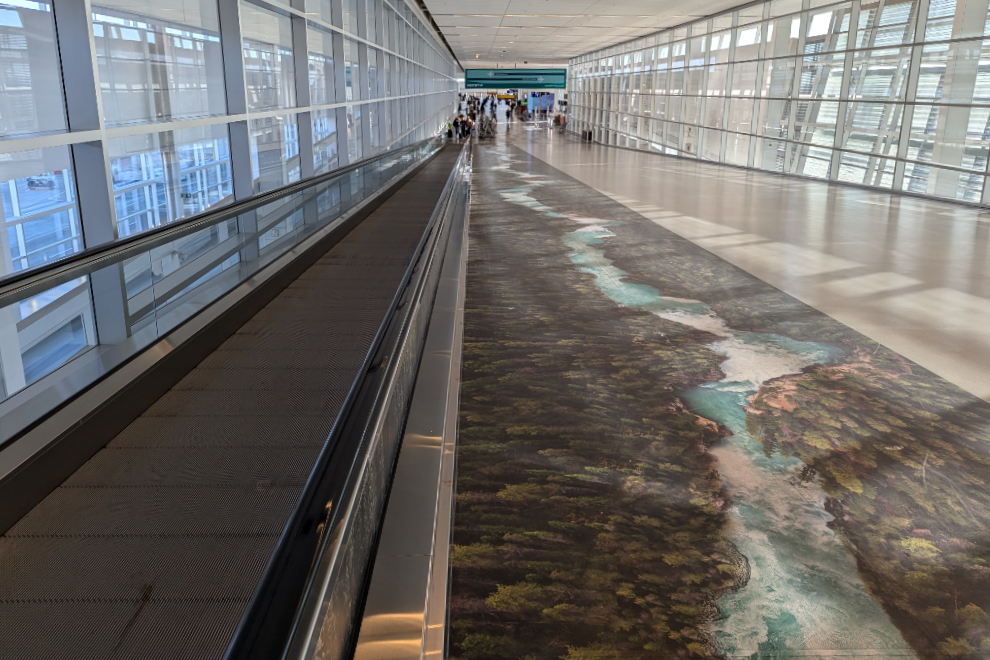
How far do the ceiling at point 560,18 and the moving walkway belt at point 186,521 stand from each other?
19.2 metres

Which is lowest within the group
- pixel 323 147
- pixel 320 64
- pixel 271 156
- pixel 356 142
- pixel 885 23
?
pixel 271 156

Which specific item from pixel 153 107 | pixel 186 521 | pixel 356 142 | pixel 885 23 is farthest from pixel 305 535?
pixel 885 23

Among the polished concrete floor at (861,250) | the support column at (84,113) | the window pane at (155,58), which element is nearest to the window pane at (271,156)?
the window pane at (155,58)

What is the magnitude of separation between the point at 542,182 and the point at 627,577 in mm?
17011

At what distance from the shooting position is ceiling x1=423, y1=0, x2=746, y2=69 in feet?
72.1

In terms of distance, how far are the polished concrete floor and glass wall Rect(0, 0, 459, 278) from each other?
6.12m

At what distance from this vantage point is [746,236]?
441 inches

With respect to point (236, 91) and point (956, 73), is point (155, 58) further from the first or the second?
point (956, 73)

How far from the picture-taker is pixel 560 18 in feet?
85.4

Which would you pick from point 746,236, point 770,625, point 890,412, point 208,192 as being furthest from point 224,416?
point 208,192

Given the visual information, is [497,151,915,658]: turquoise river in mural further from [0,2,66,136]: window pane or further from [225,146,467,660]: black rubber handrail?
[0,2,66,136]: window pane

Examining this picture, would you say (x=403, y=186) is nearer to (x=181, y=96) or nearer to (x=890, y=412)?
(x=181, y=96)

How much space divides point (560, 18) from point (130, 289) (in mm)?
24721

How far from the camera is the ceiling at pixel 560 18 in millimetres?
21984
